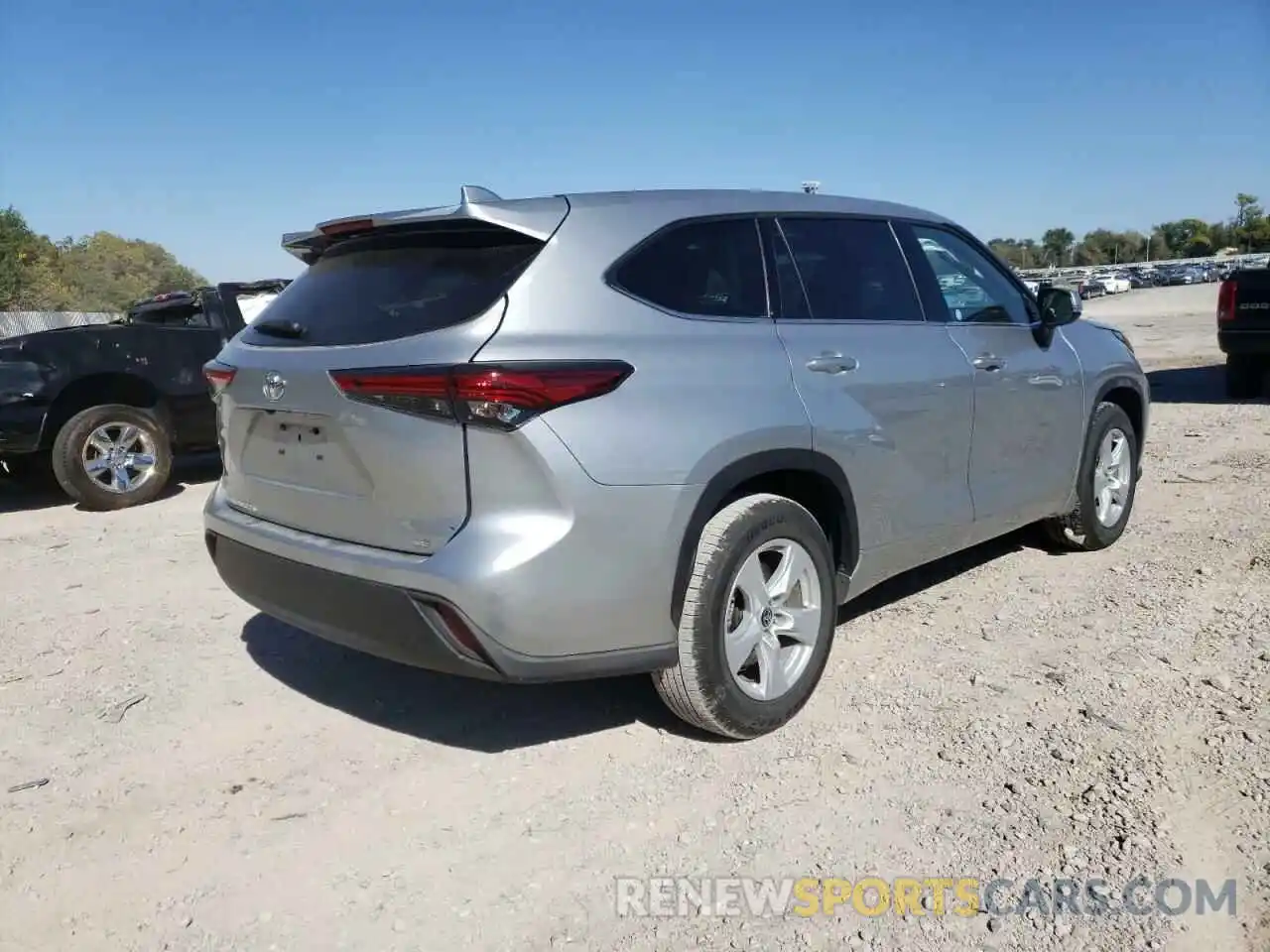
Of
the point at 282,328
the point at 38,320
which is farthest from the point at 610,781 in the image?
the point at 38,320

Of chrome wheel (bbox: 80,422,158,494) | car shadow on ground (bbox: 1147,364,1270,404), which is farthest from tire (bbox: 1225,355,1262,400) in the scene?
chrome wheel (bbox: 80,422,158,494)

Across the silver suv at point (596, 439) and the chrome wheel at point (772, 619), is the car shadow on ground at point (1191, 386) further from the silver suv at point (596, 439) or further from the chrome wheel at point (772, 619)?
the chrome wheel at point (772, 619)

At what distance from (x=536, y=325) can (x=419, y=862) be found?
150 cm

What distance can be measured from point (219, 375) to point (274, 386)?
46 centimetres

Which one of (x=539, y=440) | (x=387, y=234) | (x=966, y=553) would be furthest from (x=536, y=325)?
(x=966, y=553)

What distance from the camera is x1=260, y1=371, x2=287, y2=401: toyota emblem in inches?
122

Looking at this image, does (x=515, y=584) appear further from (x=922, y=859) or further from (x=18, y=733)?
(x=18, y=733)

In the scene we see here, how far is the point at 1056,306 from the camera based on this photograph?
186 inches

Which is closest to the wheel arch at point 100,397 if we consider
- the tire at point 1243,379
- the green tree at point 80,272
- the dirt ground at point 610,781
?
the dirt ground at point 610,781

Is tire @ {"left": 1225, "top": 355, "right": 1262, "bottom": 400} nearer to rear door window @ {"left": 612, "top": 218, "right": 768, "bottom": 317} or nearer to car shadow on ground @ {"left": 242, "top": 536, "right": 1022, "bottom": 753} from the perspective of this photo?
rear door window @ {"left": 612, "top": 218, "right": 768, "bottom": 317}

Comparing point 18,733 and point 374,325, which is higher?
point 374,325

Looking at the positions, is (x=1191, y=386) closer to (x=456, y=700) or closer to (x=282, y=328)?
(x=456, y=700)

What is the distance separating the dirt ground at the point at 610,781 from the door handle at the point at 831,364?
119 centimetres

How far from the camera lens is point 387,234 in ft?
10.5
